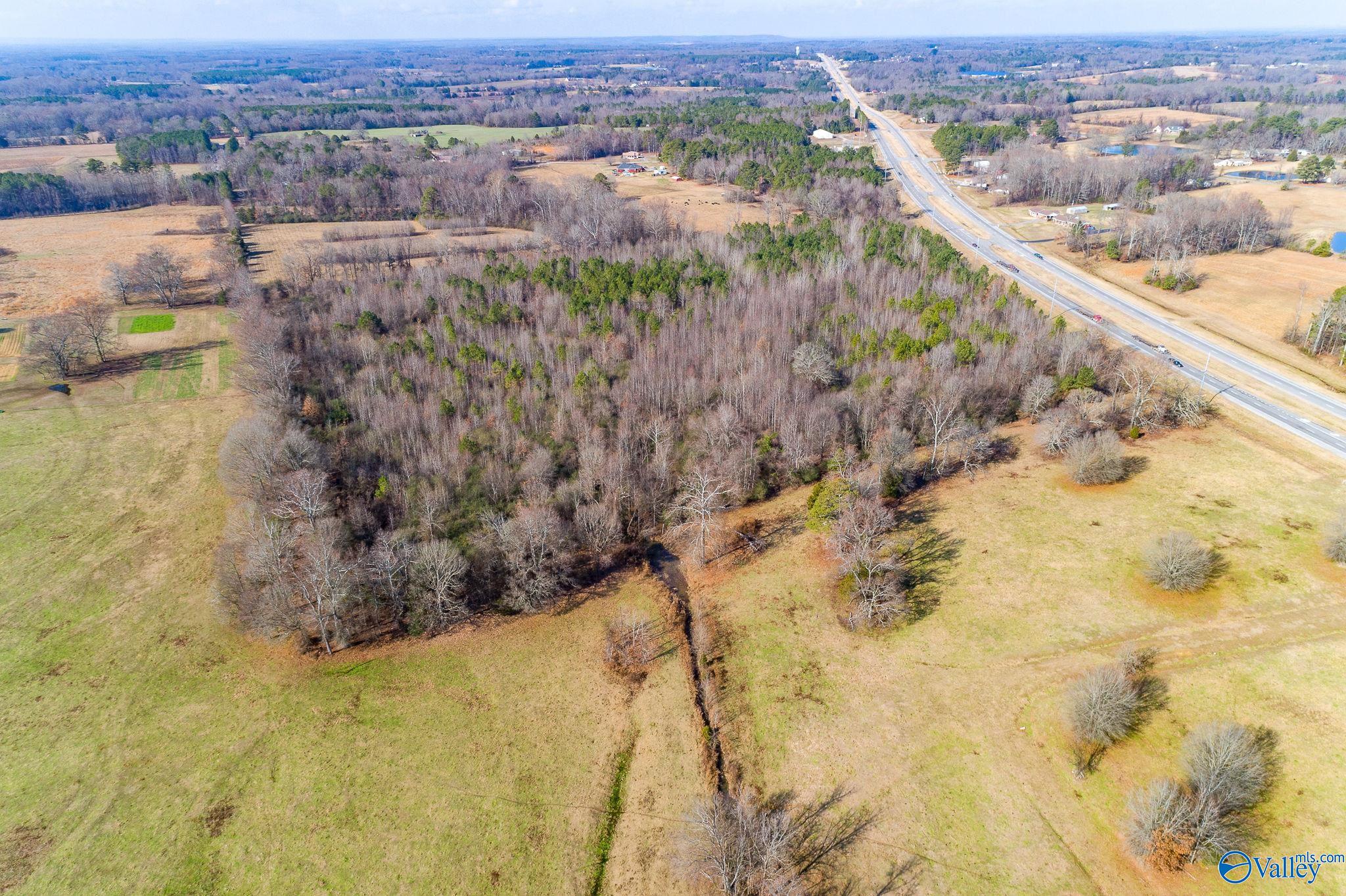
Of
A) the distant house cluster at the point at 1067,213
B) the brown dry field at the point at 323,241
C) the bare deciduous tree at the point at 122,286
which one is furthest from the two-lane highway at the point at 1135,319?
the bare deciduous tree at the point at 122,286

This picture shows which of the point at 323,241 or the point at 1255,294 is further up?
the point at 323,241

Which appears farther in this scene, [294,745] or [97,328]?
[97,328]

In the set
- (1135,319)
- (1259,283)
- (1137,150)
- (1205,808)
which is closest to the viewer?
(1205,808)

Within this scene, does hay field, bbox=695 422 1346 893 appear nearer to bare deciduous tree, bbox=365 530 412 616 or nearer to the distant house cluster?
bare deciduous tree, bbox=365 530 412 616

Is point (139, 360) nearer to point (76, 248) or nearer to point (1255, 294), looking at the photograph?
point (76, 248)

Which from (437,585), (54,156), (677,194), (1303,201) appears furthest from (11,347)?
(1303,201)

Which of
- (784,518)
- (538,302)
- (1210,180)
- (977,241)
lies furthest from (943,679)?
(1210,180)

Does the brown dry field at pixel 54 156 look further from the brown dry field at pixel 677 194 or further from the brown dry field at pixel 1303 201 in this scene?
the brown dry field at pixel 1303 201
